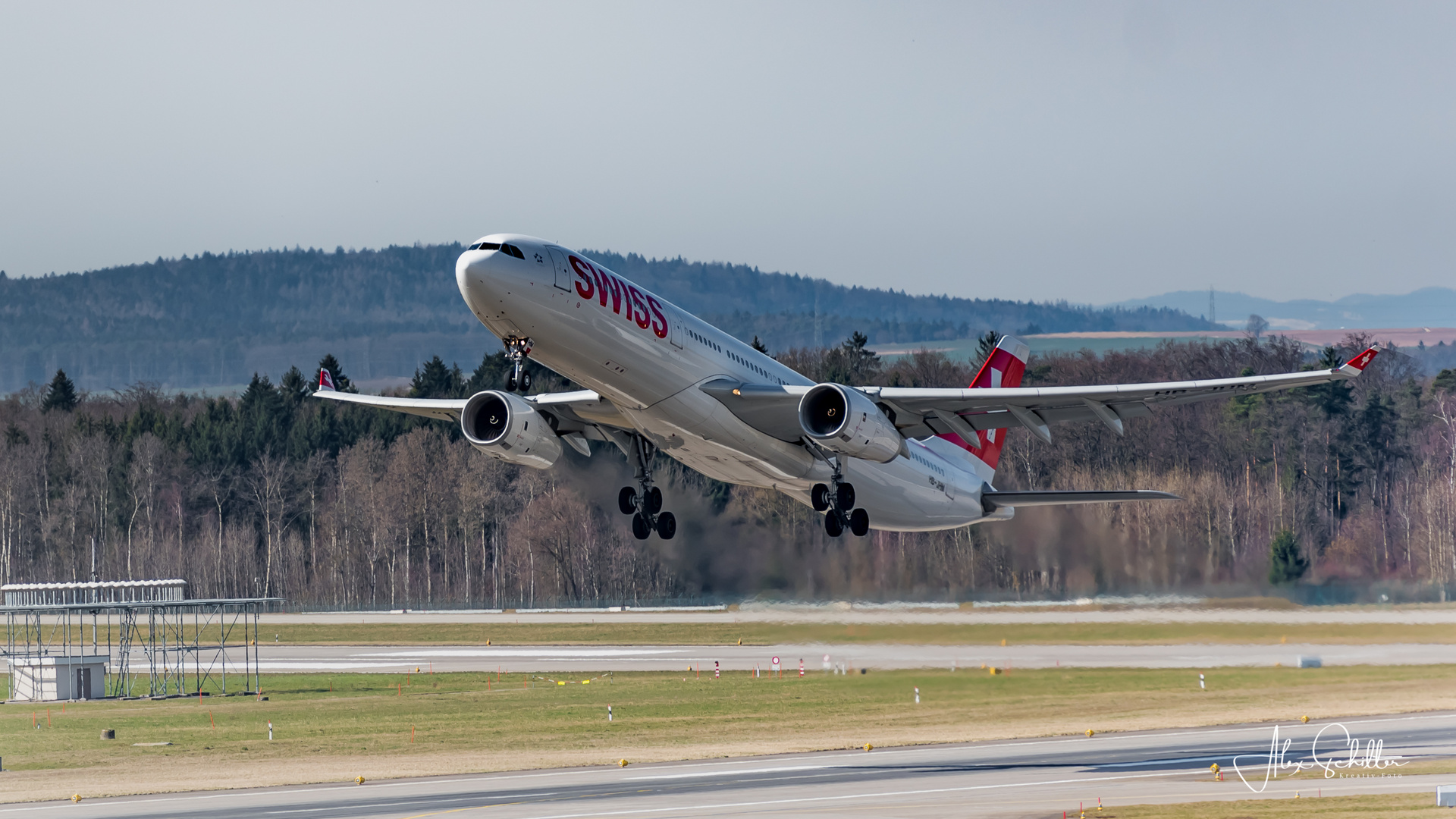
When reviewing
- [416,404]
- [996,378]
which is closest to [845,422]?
[416,404]

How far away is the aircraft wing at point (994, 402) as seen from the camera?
30688 mm

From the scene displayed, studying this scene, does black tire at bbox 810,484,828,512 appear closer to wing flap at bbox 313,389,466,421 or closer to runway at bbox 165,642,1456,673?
runway at bbox 165,642,1456,673

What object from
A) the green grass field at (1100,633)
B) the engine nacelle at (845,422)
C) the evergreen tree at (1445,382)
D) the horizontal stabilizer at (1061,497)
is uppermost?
the evergreen tree at (1445,382)

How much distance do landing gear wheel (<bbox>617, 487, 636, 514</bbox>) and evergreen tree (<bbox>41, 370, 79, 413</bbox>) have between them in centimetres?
11664

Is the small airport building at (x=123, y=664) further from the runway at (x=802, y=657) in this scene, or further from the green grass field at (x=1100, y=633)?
the green grass field at (x=1100, y=633)

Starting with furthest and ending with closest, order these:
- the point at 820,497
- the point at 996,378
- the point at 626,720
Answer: the point at 626,720 → the point at 996,378 → the point at 820,497

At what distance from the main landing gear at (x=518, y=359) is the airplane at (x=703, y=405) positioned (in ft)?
0.14

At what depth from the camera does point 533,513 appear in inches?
3127

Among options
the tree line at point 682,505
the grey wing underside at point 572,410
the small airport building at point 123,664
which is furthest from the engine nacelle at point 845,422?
the small airport building at point 123,664

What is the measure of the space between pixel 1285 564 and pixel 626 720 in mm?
19762

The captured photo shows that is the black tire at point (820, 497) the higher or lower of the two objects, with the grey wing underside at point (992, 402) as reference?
lower

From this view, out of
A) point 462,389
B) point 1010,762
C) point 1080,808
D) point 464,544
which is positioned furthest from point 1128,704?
point 462,389

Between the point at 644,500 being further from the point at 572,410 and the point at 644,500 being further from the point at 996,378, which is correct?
the point at 996,378

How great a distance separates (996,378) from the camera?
44594 millimetres
